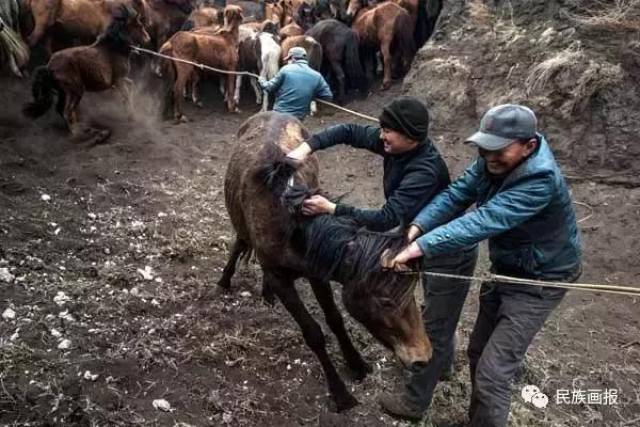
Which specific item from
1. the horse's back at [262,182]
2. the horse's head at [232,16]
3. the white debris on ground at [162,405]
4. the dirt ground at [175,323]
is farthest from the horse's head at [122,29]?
the white debris on ground at [162,405]

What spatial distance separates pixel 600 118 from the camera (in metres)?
7.12

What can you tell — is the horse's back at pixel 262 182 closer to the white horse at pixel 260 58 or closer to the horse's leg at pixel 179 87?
the horse's leg at pixel 179 87

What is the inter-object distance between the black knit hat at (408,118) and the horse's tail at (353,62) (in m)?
8.83

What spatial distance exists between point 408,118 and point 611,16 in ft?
19.1

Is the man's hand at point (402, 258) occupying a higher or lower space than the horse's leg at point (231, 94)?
higher

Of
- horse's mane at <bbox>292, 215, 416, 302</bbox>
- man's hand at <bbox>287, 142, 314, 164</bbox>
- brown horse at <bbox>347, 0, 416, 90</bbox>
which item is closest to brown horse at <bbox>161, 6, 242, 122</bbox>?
brown horse at <bbox>347, 0, 416, 90</bbox>

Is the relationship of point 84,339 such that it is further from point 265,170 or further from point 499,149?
point 499,149

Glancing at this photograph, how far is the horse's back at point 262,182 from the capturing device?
3617 mm

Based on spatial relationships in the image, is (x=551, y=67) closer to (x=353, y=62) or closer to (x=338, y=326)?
(x=353, y=62)

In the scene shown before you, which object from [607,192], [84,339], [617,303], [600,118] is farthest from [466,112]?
[84,339]

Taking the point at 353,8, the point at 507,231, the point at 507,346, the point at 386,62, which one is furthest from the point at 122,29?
the point at 507,346

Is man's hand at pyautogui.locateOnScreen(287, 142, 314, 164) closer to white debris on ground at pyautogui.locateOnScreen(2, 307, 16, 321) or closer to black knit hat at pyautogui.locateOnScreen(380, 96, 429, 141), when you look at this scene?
black knit hat at pyautogui.locateOnScreen(380, 96, 429, 141)

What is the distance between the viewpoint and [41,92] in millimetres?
8211

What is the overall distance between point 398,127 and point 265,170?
98cm
